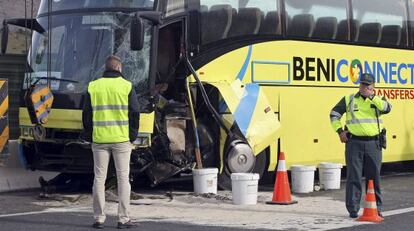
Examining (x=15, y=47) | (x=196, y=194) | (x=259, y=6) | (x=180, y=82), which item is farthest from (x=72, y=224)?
(x=15, y=47)

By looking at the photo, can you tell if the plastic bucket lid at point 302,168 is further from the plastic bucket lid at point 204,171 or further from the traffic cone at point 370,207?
the traffic cone at point 370,207

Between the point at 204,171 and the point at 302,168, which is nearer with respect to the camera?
the point at 204,171

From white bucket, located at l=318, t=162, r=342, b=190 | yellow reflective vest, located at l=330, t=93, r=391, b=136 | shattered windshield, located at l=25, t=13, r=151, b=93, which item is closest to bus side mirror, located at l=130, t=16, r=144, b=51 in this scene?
shattered windshield, located at l=25, t=13, r=151, b=93

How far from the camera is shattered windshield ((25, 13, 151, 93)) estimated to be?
12.3m

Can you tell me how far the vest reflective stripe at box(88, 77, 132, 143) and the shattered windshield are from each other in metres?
2.70

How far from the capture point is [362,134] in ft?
33.3

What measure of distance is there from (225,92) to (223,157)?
1.06 m

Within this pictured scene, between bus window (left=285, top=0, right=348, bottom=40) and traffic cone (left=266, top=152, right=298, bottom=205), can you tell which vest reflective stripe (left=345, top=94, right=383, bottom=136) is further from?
bus window (left=285, top=0, right=348, bottom=40)

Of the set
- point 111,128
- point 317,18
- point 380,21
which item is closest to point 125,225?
point 111,128

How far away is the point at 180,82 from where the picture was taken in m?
13.0

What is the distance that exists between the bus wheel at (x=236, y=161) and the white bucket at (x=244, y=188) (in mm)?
1119

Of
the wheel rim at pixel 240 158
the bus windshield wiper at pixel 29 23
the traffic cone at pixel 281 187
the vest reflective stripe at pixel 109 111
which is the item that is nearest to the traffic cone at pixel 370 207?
the traffic cone at pixel 281 187

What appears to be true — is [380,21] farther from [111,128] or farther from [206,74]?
[111,128]

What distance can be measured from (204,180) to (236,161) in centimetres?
74
